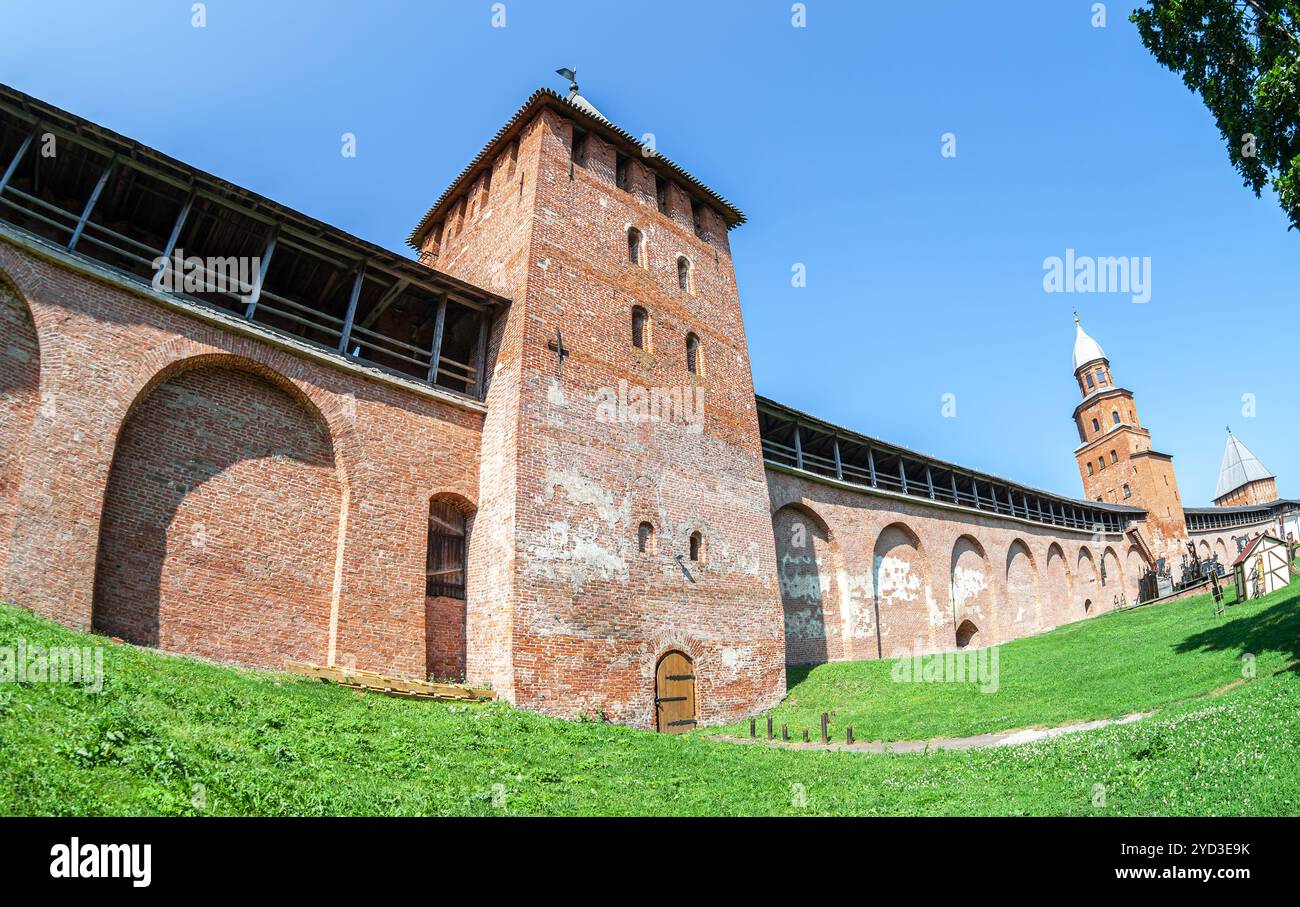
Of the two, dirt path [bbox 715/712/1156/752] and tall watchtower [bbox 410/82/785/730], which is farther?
tall watchtower [bbox 410/82/785/730]

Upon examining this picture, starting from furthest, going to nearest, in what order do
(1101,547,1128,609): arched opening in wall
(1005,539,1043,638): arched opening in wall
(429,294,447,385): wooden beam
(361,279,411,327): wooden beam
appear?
(1101,547,1128,609): arched opening in wall → (1005,539,1043,638): arched opening in wall → (361,279,411,327): wooden beam → (429,294,447,385): wooden beam

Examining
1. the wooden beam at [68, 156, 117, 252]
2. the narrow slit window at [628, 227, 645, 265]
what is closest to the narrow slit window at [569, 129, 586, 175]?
the narrow slit window at [628, 227, 645, 265]

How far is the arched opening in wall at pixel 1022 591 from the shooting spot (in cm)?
3180

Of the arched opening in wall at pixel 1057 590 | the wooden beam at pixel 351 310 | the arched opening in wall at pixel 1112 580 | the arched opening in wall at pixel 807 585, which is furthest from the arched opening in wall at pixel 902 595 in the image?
the arched opening in wall at pixel 1112 580

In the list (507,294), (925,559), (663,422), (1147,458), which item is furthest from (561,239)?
(1147,458)

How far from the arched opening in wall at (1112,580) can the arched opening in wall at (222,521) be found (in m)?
43.7

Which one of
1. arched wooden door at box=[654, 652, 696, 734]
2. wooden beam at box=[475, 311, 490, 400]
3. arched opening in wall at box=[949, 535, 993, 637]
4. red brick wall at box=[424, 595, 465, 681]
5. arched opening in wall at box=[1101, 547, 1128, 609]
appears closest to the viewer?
red brick wall at box=[424, 595, 465, 681]

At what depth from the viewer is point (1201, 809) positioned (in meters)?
5.83

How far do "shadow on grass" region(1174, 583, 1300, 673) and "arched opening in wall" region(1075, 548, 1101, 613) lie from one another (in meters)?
22.3

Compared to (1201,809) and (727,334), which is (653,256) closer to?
(727,334)

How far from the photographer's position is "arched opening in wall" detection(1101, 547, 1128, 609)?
42469 millimetres

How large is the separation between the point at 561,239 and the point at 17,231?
9593 mm

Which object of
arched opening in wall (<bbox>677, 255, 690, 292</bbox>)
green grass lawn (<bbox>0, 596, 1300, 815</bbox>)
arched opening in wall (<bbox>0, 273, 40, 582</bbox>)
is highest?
arched opening in wall (<bbox>677, 255, 690, 292</bbox>)

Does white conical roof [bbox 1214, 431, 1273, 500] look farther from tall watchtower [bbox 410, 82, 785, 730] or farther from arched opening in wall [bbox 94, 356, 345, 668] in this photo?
arched opening in wall [bbox 94, 356, 345, 668]
